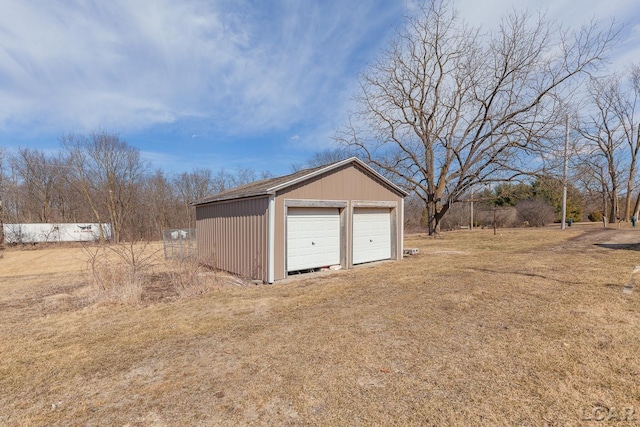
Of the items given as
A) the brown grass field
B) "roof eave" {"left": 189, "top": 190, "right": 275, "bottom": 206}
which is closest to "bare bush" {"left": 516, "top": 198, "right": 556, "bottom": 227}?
the brown grass field

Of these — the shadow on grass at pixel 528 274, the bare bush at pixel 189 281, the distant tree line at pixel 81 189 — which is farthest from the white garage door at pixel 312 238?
the distant tree line at pixel 81 189

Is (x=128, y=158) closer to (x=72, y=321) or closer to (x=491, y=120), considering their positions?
(x=72, y=321)

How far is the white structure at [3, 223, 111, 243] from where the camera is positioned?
21375 millimetres

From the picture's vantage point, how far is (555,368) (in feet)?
9.96

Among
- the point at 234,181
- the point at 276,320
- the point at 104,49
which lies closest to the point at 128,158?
the point at 234,181

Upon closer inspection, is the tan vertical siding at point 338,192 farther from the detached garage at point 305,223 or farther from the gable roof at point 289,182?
the gable roof at point 289,182

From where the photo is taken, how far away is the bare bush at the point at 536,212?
97.5 feet

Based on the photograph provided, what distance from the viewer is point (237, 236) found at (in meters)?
9.12

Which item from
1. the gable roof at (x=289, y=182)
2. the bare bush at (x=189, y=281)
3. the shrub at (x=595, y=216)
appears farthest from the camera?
the shrub at (x=595, y=216)

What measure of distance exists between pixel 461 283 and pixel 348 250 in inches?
140

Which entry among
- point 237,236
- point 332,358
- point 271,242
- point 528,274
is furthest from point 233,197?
point 528,274

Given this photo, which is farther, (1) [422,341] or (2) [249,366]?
(1) [422,341]

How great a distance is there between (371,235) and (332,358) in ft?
24.2

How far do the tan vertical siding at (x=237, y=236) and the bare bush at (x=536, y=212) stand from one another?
31031mm
